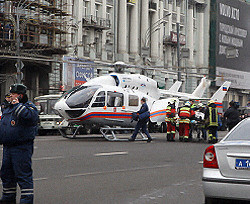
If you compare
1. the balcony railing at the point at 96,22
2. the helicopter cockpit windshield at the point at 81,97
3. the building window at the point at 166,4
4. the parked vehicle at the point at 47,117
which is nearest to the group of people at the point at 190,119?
the helicopter cockpit windshield at the point at 81,97

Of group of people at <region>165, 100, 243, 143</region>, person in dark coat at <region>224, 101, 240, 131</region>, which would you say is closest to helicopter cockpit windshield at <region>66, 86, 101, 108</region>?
group of people at <region>165, 100, 243, 143</region>

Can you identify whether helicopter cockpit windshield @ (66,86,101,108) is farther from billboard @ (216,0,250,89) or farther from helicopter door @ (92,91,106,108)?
billboard @ (216,0,250,89)

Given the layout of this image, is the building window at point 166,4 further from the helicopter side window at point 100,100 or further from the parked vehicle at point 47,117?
the helicopter side window at point 100,100

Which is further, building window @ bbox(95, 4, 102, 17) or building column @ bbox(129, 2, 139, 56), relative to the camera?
building column @ bbox(129, 2, 139, 56)

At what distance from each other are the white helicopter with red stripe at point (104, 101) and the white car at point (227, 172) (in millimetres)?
17112

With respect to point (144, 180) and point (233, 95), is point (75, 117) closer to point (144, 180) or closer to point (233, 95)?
point (144, 180)

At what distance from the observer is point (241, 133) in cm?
811

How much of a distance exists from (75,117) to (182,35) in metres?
47.0

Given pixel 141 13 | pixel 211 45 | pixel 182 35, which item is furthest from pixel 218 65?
pixel 141 13

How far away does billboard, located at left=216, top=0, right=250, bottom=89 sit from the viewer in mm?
79438

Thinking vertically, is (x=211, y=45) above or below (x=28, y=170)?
above

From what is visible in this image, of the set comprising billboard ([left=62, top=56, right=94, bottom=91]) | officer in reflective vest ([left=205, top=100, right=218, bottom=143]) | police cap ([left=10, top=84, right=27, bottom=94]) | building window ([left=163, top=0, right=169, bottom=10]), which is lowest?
officer in reflective vest ([left=205, top=100, right=218, bottom=143])

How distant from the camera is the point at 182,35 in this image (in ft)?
230

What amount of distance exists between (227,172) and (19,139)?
257cm
